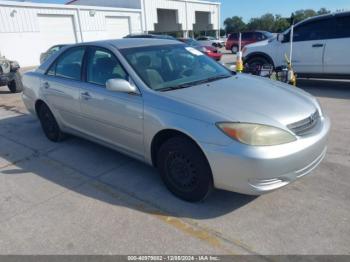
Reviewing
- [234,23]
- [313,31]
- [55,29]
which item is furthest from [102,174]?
[234,23]

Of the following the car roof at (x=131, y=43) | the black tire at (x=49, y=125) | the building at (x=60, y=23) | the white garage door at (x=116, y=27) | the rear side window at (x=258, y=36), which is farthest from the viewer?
the white garage door at (x=116, y=27)

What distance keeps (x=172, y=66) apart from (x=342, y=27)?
560 cm

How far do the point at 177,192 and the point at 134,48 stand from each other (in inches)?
70.7

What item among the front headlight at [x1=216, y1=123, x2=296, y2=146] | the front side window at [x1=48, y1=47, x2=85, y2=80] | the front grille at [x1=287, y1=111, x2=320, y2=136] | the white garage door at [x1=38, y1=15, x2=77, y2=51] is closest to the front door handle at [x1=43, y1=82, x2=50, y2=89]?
the front side window at [x1=48, y1=47, x2=85, y2=80]

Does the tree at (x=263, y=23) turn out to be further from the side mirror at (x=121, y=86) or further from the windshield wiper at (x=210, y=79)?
the side mirror at (x=121, y=86)

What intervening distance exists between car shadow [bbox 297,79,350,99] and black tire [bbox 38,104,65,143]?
5.88m

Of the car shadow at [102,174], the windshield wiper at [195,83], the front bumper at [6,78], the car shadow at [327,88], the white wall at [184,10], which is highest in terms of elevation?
the white wall at [184,10]

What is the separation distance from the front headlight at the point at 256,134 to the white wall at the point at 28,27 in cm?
2187

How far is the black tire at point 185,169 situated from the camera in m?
2.84

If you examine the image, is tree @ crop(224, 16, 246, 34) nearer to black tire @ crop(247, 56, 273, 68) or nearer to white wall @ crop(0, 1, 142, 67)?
white wall @ crop(0, 1, 142, 67)

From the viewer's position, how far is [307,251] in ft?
7.92

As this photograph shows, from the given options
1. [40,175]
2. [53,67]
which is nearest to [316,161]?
[40,175]

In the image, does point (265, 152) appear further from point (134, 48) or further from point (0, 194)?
point (0, 194)

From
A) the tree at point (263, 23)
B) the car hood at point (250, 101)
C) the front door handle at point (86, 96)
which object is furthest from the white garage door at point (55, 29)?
the tree at point (263, 23)
